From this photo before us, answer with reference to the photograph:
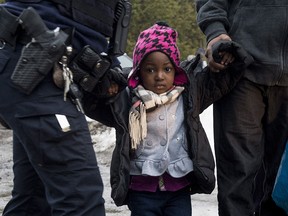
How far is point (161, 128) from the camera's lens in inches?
144

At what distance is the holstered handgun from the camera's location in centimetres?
280

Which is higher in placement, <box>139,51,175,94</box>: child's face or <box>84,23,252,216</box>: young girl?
<box>139,51,175,94</box>: child's face

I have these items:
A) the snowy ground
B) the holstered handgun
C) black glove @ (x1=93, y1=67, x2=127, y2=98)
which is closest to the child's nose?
black glove @ (x1=93, y1=67, x2=127, y2=98)

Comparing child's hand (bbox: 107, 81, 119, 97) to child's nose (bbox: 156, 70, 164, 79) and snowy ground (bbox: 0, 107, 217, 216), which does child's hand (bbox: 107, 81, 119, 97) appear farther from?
snowy ground (bbox: 0, 107, 217, 216)

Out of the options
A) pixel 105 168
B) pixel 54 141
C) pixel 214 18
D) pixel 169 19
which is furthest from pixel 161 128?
pixel 169 19

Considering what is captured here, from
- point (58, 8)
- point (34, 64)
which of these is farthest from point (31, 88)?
point (58, 8)

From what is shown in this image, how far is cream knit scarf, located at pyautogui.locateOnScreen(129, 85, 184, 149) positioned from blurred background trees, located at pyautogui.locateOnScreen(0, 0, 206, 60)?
68.1 feet

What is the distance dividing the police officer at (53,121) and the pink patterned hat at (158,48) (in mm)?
733

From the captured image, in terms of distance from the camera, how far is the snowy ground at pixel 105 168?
555 centimetres

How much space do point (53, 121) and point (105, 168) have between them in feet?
17.8

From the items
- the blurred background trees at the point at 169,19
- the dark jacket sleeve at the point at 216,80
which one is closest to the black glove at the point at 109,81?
the dark jacket sleeve at the point at 216,80

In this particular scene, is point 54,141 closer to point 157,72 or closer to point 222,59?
point 157,72

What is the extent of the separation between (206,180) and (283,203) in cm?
49

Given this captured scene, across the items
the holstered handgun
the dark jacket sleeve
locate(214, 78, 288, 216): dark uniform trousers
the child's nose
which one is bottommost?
locate(214, 78, 288, 216): dark uniform trousers
